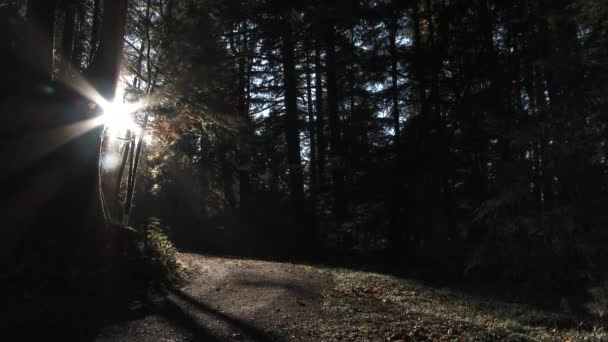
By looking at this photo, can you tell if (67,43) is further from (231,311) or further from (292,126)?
(292,126)

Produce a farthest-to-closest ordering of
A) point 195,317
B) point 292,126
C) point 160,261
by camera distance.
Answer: point 292,126, point 160,261, point 195,317

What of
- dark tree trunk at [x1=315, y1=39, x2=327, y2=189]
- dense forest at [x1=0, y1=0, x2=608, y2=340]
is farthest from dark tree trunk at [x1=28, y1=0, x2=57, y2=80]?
dark tree trunk at [x1=315, y1=39, x2=327, y2=189]

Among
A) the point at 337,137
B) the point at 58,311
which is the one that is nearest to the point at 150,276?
the point at 58,311

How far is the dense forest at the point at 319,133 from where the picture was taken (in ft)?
22.8

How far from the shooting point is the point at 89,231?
825cm

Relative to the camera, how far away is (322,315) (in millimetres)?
7262

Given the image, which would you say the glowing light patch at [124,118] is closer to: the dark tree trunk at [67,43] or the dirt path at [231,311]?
the dark tree trunk at [67,43]

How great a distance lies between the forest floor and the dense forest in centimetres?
101

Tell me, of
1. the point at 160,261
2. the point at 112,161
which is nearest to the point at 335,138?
the point at 112,161

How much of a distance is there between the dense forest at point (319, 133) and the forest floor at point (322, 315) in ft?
3.31

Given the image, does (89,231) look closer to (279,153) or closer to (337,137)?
(337,137)

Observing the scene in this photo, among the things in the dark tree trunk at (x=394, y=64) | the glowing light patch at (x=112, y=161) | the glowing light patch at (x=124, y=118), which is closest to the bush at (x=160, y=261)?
the glowing light patch at (x=124, y=118)

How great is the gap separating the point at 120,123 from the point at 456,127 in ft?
38.1

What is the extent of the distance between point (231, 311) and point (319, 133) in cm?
1954
